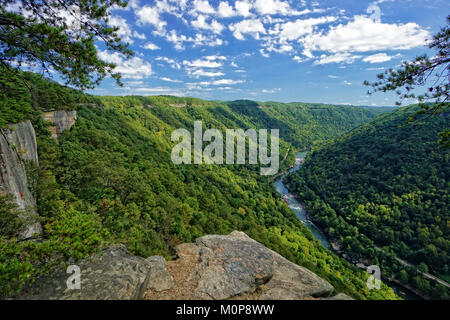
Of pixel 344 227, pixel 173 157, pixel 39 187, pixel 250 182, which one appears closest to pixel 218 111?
pixel 250 182

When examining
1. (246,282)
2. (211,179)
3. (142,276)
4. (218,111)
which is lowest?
(211,179)

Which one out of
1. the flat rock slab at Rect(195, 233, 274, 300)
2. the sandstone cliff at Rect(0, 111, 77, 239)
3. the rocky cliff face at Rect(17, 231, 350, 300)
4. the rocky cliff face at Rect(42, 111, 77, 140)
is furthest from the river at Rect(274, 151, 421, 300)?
the rocky cliff face at Rect(42, 111, 77, 140)

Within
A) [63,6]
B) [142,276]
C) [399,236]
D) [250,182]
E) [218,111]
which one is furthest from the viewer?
[218,111]

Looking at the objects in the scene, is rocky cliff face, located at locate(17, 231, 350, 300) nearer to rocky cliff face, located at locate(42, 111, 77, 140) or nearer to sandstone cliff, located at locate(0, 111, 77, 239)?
sandstone cliff, located at locate(0, 111, 77, 239)

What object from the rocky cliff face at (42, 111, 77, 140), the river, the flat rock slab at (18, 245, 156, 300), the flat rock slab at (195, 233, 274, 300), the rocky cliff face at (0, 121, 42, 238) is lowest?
the river

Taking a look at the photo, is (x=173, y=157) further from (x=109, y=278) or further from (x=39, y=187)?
(x=109, y=278)

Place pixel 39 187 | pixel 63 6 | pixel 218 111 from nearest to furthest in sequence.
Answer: pixel 63 6
pixel 39 187
pixel 218 111

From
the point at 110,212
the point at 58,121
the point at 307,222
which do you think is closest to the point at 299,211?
the point at 307,222
